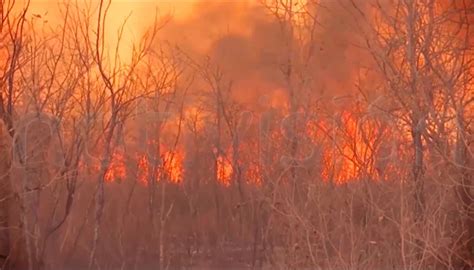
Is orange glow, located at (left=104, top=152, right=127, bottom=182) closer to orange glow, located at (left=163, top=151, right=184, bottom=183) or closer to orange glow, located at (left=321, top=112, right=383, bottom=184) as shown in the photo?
orange glow, located at (left=163, top=151, right=184, bottom=183)

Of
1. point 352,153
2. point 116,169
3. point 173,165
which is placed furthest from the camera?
point 173,165

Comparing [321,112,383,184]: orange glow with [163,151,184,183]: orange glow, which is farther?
[163,151,184,183]: orange glow

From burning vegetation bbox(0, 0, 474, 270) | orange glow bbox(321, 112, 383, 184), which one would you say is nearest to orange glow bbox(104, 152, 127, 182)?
burning vegetation bbox(0, 0, 474, 270)

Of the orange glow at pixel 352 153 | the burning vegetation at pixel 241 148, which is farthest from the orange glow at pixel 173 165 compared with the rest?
the orange glow at pixel 352 153

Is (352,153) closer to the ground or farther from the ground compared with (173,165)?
closer to the ground

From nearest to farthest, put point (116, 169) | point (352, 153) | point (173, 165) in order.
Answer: point (352, 153) < point (116, 169) < point (173, 165)

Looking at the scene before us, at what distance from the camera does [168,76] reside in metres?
6.70

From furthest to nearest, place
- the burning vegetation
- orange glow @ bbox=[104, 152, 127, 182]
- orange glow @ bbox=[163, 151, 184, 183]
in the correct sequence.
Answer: orange glow @ bbox=[163, 151, 184, 183]
orange glow @ bbox=[104, 152, 127, 182]
the burning vegetation

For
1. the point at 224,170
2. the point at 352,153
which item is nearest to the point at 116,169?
the point at 224,170

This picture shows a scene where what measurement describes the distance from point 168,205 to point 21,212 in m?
1.57

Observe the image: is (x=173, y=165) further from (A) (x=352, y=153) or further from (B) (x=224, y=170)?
(A) (x=352, y=153)

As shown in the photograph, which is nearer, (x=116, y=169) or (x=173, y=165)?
(x=116, y=169)

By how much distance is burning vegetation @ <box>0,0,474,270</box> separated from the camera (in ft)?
15.2

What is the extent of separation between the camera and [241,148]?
6.81 m
